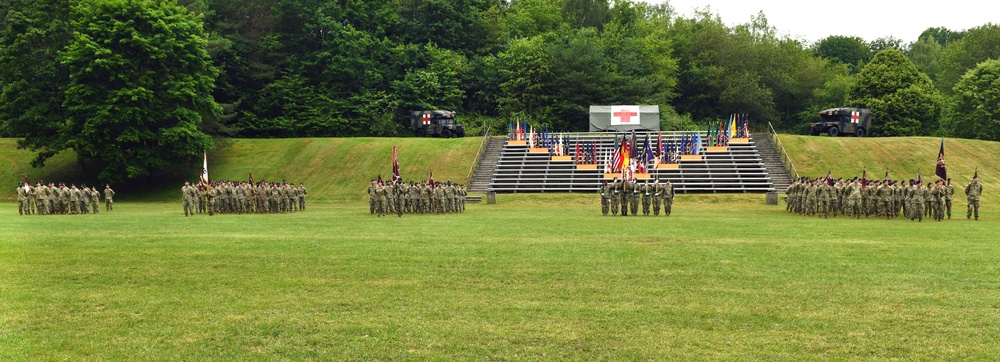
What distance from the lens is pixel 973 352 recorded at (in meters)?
7.96

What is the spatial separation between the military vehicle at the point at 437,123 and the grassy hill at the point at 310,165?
2.70 metres

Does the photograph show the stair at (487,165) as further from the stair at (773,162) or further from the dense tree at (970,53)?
the dense tree at (970,53)

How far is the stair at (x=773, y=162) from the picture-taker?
41412mm

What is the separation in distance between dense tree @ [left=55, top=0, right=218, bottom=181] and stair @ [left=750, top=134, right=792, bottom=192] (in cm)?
3006

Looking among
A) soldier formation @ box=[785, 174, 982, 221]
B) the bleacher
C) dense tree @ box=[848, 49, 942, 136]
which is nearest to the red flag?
the bleacher

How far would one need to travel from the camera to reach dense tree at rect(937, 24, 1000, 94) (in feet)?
245

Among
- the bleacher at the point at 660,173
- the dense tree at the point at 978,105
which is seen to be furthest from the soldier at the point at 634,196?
the dense tree at the point at 978,105

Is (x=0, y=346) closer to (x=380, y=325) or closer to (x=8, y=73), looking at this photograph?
(x=380, y=325)

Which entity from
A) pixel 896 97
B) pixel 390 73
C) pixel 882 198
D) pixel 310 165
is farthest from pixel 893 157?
pixel 390 73

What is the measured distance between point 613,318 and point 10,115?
45178 millimetres

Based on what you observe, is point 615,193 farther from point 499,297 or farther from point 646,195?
point 499,297

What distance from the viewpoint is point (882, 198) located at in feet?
89.7

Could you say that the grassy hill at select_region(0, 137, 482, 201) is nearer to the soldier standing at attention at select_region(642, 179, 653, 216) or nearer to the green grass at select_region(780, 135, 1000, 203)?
the soldier standing at attention at select_region(642, 179, 653, 216)

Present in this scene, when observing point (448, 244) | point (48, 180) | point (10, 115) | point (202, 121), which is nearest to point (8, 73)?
point (10, 115)
